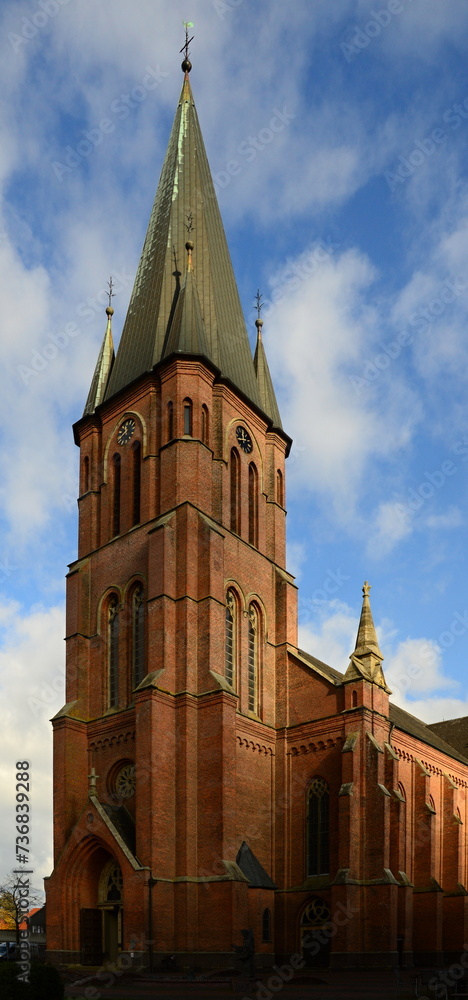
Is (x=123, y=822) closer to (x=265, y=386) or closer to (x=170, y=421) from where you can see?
(x=170, y=421)

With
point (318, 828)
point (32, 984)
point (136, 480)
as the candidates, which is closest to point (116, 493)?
point (136, 480)

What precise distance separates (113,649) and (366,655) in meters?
10.4

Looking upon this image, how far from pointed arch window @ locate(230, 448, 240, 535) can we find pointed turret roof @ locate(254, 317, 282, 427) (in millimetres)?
4384

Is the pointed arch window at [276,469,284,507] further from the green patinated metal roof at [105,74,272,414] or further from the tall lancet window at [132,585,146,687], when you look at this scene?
the tall lancet window at [132,585,146,687]

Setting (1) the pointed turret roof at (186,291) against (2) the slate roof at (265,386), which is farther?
(2) the slate roof at (265,386)

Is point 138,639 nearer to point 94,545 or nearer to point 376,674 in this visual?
point 94,545

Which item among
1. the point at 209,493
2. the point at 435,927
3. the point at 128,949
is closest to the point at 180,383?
the point at 209,493

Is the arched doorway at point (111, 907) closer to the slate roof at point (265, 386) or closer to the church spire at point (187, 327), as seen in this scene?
the church spire at point (187, 327)

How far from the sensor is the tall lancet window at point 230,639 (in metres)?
37.4

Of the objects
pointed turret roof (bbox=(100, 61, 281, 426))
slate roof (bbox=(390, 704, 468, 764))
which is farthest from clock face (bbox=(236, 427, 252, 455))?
slate roof (bbox=(390, 704, 468, 764))

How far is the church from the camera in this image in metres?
32.7

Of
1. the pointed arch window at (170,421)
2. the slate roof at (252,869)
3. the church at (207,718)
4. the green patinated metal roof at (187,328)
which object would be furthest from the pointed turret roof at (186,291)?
the slate roof at (252,869)

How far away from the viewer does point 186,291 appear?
42.3 meters

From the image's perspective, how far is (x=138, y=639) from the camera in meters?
37.9
